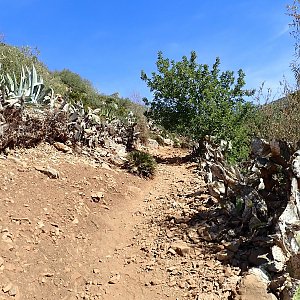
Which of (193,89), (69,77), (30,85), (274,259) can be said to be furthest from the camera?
(69,77)

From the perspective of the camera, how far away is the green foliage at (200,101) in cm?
980

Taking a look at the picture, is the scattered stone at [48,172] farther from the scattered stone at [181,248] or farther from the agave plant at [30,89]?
the scattered stone at [181,248]

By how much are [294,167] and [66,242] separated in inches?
89.9

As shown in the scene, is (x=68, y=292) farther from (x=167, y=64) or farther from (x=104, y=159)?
(x=167, y=64)

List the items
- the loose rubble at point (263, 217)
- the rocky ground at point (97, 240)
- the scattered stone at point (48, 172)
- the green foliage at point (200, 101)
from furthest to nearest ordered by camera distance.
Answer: the green foliage at point (200, 101) → the scattered stone at point (48, 172) → the rocky ground at point (97, 240) → the loose rubble at point (263, 217)

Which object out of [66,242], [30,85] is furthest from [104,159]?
[66,242]

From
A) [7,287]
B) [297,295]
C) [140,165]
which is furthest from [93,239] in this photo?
[140,165]

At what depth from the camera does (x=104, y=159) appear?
7145 millimetres

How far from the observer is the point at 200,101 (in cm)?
1009

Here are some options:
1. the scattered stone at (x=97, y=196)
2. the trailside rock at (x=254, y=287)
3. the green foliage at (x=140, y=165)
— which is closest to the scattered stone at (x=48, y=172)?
the scattered stone at (x=97, y=196)

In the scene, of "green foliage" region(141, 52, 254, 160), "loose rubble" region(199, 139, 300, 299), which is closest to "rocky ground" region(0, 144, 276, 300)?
"loose rubble" region(199, 139, 300, 299)

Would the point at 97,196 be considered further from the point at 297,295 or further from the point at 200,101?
the point at 200,101

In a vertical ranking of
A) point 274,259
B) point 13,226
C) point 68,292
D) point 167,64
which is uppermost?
point 167,64

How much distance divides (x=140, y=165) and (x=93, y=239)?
118 inches
